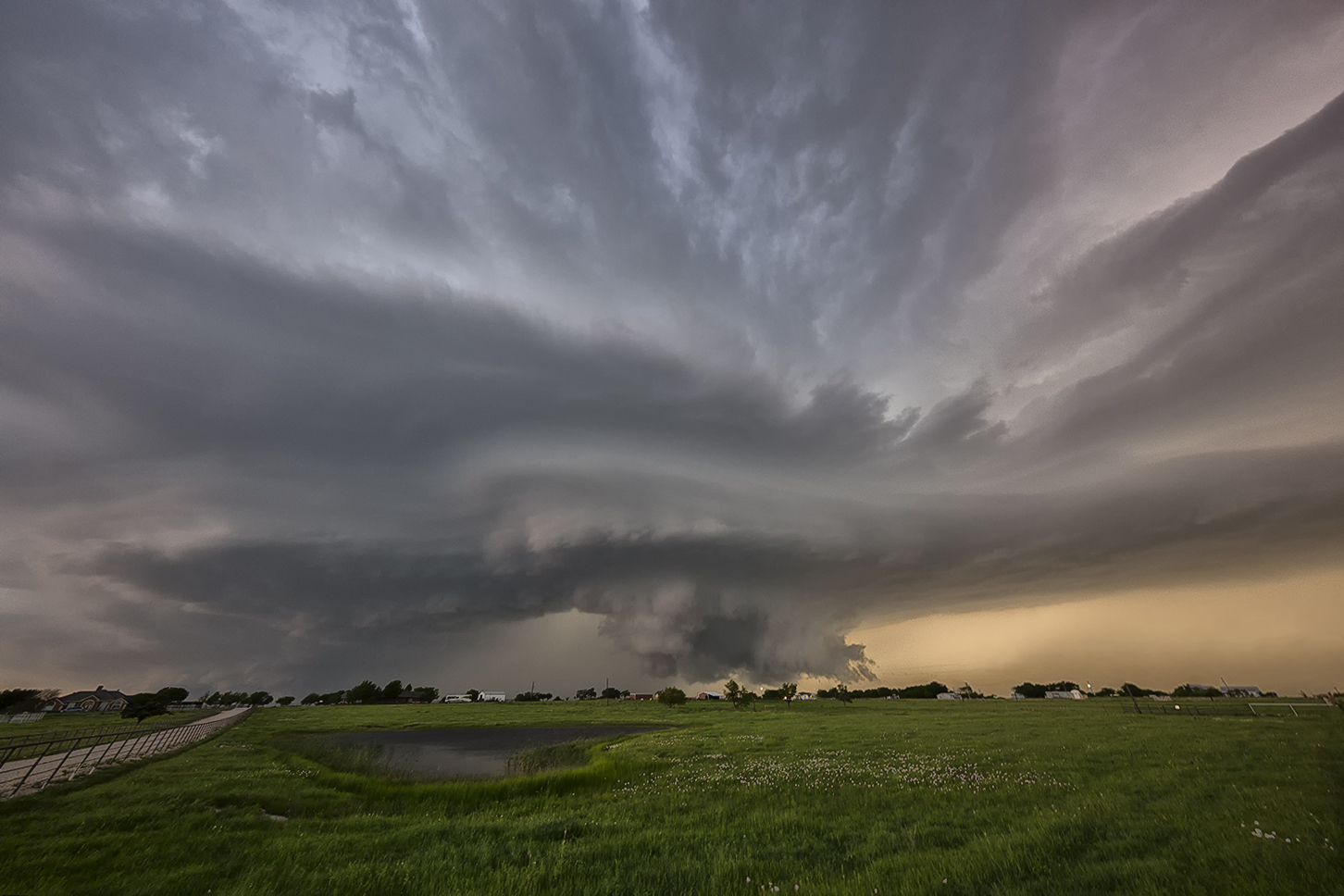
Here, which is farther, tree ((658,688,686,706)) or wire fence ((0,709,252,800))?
tree ((658,688,686,706))

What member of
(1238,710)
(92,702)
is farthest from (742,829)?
(92,702)

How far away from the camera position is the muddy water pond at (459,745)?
124 ft

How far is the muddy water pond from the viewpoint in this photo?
37781mm

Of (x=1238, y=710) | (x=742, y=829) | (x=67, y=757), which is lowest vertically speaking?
(x=1238, y=710)

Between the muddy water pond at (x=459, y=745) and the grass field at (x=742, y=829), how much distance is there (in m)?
13.3

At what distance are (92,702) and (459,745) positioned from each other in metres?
189

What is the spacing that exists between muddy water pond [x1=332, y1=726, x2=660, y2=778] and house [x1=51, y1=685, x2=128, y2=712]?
147 metres

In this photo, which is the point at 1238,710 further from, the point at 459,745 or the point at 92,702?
the point at 92,702

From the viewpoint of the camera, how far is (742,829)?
46.4 ft

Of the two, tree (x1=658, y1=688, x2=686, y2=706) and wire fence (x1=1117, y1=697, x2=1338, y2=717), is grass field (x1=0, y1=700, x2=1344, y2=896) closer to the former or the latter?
wire fence (x1=1117, y1=697, x2=1338, y2=717)

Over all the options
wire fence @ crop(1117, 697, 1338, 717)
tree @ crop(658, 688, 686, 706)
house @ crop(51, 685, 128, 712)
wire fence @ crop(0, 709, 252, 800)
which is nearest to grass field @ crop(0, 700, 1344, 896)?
wire fence @ crop(0, 709, 252, 800)

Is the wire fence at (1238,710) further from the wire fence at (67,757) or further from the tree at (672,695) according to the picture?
the wire fence at (67,757)

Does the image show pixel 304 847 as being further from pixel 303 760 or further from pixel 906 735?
pixel 906 735

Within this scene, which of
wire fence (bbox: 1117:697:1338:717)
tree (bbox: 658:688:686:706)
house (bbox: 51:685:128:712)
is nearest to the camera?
wire fence (bbox: 1117:697:1338:717)
